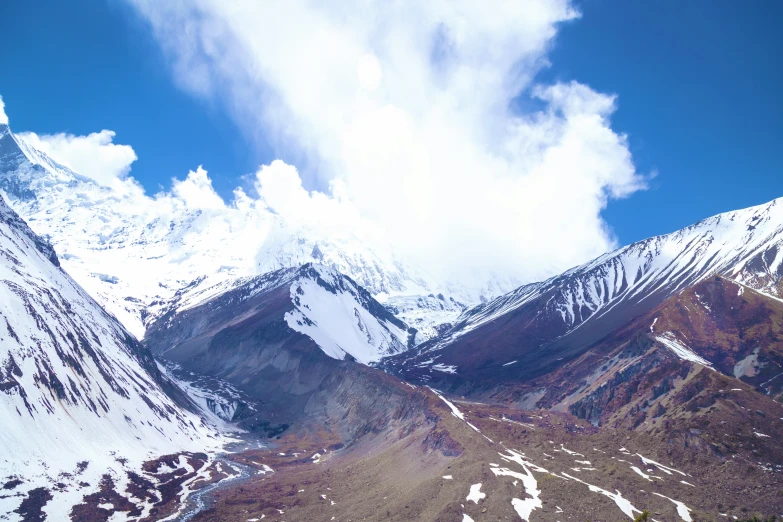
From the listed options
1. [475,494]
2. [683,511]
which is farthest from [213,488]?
[683,511]

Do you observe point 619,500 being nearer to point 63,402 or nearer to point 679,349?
point 679,349

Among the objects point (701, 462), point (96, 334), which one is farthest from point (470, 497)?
point (96, 334)

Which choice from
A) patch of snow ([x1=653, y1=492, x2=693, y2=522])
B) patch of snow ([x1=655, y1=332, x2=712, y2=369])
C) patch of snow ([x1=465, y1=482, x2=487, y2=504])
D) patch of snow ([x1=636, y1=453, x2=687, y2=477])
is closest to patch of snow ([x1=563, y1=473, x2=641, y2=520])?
patch of snow ([x1=653, y1=492, x2=693, y2=522])

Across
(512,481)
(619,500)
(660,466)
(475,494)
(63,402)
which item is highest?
(63,402)

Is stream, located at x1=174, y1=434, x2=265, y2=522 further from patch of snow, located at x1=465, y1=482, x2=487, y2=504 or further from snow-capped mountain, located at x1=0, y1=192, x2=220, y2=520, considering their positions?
patch of snow, located at x1=465, y1=482, x2=487, y2=504

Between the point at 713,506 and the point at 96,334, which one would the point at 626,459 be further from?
the point at 96,334

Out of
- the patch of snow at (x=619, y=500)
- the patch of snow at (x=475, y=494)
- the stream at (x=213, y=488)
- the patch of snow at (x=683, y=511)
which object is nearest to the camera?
the patch of snow at (x=683, y=511)

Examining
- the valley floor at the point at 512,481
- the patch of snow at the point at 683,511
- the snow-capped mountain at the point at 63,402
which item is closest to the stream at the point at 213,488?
the valley floor at the point at 512,481

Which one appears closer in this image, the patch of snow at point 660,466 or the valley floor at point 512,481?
the valley floor at point 512,481

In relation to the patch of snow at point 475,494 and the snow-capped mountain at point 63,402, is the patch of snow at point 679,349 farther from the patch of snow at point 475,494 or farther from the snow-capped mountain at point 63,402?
the snow-capped mountain at point 63,402
